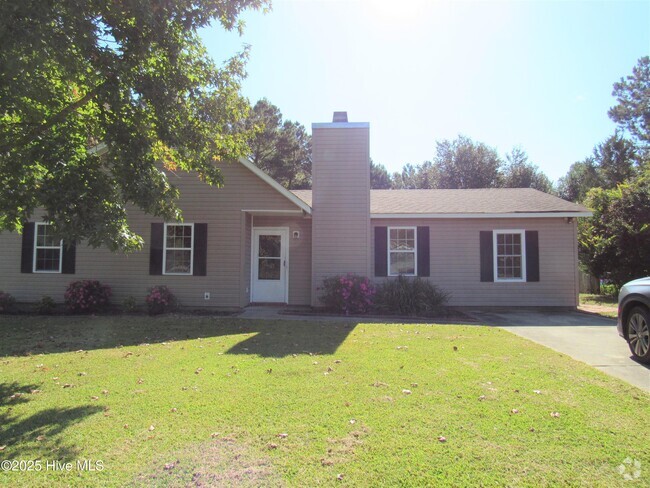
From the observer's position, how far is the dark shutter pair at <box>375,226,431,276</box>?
12172 mm

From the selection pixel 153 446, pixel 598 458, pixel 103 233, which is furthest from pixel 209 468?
pixel 103 233

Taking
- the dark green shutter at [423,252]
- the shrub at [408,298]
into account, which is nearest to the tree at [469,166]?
the dark green shutter at [423,252]

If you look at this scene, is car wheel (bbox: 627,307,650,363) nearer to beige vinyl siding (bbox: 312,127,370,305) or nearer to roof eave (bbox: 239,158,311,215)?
beige vinyl siding (bbox: 312,127,370,305)

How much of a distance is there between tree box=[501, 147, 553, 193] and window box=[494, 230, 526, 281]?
2550cm

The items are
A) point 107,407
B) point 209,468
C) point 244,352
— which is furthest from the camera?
point 244,352

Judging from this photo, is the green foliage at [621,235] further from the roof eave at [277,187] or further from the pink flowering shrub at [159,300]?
the pink flowering shrub at [159,300]

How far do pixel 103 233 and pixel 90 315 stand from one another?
647cm

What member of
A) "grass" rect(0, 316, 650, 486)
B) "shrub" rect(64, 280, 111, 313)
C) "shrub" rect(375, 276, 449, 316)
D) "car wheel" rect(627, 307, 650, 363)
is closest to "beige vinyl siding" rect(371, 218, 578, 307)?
"shrub" rect(375, 276, 449, 316)

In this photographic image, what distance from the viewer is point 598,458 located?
121 inches

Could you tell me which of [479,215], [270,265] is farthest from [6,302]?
[479,215]

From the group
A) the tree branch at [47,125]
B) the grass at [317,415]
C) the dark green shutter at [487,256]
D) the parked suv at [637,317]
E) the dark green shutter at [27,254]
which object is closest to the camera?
the grass at [317,415]

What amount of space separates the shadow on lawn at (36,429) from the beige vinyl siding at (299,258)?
8060mm

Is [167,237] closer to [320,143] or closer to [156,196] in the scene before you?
[320,143]

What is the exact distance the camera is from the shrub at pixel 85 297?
10.7 metres
